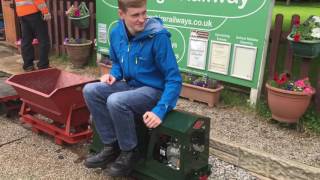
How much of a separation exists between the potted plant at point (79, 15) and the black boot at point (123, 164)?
4065 millimetres

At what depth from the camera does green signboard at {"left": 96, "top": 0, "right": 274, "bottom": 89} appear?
4.55 metres

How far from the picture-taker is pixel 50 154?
3.98 m

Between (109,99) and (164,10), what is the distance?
274 centimetres

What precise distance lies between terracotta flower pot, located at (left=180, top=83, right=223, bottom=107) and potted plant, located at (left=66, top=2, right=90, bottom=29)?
99.4 inches

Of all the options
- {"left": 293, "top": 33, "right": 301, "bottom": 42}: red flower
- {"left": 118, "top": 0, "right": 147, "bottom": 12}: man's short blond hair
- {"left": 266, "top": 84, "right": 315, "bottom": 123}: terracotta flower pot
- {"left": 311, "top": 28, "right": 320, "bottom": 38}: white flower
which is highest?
{"left": 118, "top": 0, "right": 147, "bottom": 12}: man's short blond hair

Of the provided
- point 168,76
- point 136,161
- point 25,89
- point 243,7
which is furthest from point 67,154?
point 243,7

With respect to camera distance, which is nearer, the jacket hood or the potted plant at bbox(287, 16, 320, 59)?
the jacket hood

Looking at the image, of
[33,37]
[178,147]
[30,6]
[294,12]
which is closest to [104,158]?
[178,147]

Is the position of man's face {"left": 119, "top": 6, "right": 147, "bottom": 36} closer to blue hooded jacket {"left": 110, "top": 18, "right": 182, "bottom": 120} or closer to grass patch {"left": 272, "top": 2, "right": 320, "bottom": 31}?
blue hooded jacket {"left": 110, "top": 18, "right": 182, "bottom": 120}

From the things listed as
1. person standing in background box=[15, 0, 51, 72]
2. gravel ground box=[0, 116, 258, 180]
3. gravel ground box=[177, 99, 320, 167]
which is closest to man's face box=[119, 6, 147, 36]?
gravel ground box=[0, 116, 258, 180]

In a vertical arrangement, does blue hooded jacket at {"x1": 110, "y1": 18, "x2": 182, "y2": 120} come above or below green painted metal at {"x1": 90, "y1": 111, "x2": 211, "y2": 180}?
above

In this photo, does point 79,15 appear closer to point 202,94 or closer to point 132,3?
point 202,94

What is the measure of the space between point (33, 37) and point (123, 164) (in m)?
4.55

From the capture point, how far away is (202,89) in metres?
4.94
